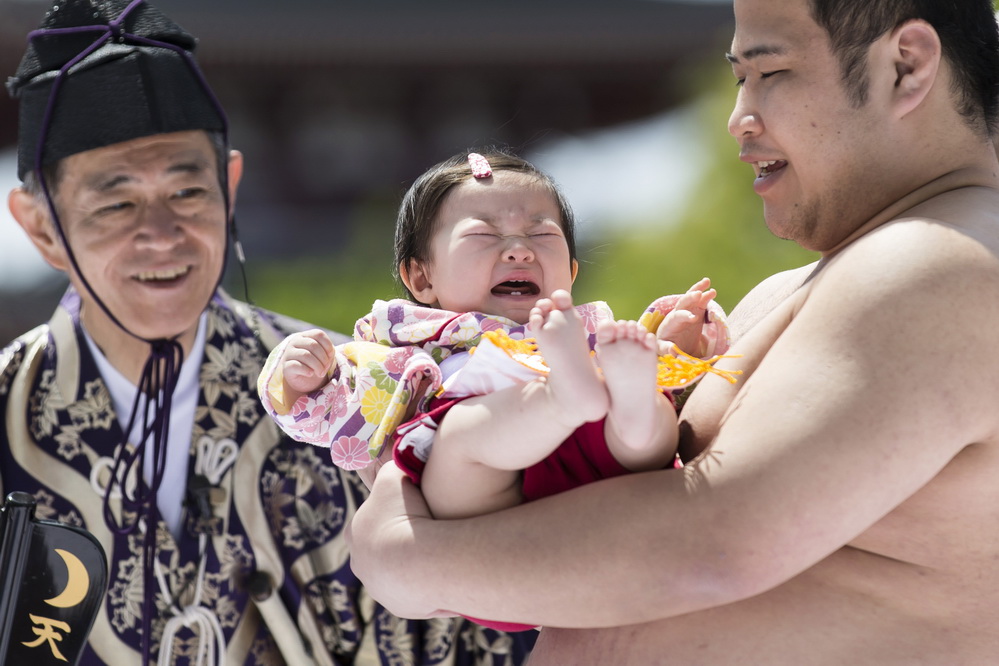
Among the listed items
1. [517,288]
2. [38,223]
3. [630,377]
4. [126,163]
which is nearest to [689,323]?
[517,288]

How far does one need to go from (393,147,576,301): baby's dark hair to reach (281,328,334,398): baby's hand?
275mm

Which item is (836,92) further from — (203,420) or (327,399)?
(203,420)

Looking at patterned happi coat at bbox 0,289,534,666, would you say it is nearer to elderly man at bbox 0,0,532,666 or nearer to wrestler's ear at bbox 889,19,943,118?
elderly man at bbox 0,0,532,666

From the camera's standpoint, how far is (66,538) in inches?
88.3

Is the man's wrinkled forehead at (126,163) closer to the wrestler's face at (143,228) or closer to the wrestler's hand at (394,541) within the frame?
the wrestler's face at (143,228)

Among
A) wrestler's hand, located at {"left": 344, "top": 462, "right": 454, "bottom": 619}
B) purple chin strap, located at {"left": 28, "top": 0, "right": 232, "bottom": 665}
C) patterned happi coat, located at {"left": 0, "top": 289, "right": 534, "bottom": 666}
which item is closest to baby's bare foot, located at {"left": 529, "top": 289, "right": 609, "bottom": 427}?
wrestler's hand, located at {"left": 344, "top": 462, "right": 454, "bottom": 619}

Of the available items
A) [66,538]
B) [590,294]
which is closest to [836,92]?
[66,538]

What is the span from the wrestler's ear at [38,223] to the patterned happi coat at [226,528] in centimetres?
Result: 20

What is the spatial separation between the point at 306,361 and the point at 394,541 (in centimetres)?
41

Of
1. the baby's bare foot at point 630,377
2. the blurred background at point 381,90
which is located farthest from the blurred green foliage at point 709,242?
the baby's bare foot at point 630,377

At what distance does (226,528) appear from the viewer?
3207 mm

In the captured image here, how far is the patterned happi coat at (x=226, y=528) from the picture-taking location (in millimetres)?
3125

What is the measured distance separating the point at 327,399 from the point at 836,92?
3.25ft

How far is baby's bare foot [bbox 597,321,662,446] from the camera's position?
1.53 meters
